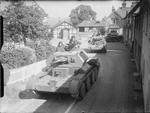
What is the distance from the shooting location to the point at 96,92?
8.18m

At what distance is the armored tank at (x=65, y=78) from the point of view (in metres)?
6.64

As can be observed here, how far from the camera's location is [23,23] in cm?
1186

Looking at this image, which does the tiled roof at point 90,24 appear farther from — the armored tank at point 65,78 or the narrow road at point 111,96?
the armored tank at point 65,78

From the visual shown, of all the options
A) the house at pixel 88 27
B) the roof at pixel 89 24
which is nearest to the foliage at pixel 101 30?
the house at pixel 88 27

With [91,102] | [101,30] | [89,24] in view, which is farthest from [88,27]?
[91,102]

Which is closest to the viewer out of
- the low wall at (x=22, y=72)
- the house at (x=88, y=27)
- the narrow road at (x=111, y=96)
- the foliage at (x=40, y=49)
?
the narrow road at (x=111, y=96)

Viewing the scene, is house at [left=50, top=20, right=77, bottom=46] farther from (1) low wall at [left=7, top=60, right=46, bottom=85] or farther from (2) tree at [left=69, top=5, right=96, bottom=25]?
(1) low wall at [left=7, top=60, right=46, bottom=85]

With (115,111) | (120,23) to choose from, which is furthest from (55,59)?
(120,23)

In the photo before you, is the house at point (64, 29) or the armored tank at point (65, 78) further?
the house at point (64, 29)

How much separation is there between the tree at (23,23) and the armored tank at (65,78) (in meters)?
3.78

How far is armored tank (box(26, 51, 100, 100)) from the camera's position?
21.8 feet

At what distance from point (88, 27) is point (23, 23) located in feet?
92.2

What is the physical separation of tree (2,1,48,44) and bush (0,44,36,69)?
68.4 inches

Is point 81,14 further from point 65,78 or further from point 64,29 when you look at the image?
point 65,78
